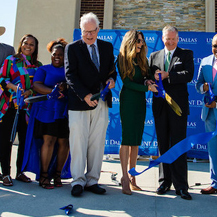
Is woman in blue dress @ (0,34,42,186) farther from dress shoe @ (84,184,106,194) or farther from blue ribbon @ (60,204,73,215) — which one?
blue ribbon @ (60,204,73,215)

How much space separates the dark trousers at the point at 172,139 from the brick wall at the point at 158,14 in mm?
4507

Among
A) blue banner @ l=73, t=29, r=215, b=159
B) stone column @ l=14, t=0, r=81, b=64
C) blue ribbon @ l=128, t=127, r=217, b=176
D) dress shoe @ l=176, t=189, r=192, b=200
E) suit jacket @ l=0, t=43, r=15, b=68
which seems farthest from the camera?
stone column @ l=14, t=0, r=81, b=64

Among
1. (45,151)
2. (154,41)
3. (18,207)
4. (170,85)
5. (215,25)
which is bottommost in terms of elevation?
(18,207)

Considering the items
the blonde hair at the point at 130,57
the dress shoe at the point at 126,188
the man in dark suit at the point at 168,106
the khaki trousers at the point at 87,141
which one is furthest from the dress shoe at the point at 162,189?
the blonde hair at the point at 130,57

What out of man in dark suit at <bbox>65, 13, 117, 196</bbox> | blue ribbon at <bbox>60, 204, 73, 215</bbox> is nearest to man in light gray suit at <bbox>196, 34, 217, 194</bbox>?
man in dark suit at <bbox>65, 13, 117, 196</bbox>

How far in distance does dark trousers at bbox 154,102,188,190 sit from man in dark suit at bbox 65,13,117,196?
2.03 ft

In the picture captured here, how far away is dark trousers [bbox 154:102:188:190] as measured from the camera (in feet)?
8.90

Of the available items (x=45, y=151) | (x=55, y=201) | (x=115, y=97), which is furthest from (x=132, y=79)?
(x=115, y=97)

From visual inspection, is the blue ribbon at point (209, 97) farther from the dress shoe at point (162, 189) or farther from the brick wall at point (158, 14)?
the brick wall at point (158, 14)

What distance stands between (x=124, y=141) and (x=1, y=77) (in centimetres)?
167

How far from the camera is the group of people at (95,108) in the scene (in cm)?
274

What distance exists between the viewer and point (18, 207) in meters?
2.24

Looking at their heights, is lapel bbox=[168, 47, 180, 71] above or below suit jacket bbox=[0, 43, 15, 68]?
below

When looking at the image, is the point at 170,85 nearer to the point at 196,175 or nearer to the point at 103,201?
the point at 103,201
